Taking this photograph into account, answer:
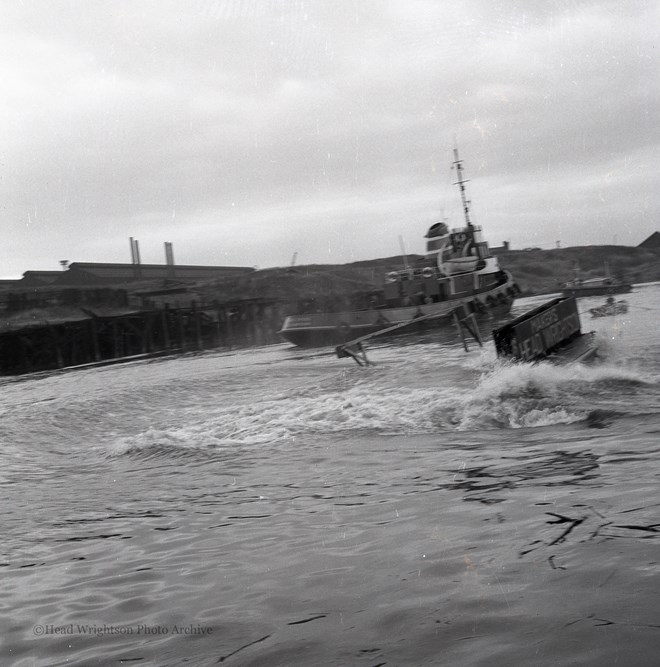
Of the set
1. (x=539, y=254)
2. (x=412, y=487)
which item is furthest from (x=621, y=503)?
(x=539, y=254)

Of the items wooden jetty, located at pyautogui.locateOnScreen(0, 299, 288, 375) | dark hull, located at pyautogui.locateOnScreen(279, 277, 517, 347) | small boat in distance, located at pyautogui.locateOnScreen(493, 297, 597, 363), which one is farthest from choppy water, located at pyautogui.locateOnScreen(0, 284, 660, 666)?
wooden jetty, located at pyautogui.locateOnScreen(0, 299, 288, 375)

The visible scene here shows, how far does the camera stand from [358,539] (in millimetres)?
4926

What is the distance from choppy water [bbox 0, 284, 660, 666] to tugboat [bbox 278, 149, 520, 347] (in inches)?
1013

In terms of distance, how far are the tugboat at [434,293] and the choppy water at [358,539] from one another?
25735 millimetres

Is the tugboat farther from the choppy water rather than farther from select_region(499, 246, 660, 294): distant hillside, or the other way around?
select_region(499, 246, 660, 294): distant hillside

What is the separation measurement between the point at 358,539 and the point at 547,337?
12225 mm

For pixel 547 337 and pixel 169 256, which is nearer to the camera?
pixel 547 337

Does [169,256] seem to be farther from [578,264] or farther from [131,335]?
[578,264]

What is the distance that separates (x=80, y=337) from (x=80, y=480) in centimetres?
4161

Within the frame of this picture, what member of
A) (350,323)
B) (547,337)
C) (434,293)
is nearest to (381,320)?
(350,323)

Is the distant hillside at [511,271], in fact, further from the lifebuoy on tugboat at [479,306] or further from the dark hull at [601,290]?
the lifebuoy on tugboat at [479,306]

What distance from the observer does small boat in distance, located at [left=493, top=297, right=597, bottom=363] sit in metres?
13.9

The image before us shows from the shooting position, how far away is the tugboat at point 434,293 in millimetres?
37719

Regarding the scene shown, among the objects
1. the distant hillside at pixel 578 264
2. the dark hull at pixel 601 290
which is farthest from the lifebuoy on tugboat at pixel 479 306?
the distant hillside at pixel 578 264
